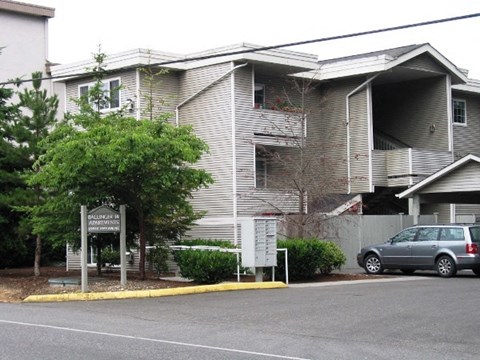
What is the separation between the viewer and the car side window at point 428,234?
994 inches

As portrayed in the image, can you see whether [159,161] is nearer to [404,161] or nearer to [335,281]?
[335,281]

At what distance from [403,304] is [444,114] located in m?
18.5

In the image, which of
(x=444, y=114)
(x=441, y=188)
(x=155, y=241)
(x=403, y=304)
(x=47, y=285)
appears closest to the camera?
(x=403, y=304)

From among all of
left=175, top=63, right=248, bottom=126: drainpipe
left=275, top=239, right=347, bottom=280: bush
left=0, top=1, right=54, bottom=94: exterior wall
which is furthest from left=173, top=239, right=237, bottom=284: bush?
left=0, top=1, right=54, bottom=94: exterior wall

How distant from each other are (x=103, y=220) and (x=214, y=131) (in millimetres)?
9830

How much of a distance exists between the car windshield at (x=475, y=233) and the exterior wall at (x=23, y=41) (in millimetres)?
24695

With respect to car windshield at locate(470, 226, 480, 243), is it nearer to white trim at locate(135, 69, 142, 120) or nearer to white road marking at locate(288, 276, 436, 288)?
white road marking at locate(288, 276, 436, 288)

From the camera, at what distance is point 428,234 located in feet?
83.4

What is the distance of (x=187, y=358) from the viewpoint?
33.7ft

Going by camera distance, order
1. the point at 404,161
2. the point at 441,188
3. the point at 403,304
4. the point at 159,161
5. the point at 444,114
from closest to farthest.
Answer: the point at 403,304, the point at 159,161, the point at 441,188, the point at 404,161, the point at 444,114

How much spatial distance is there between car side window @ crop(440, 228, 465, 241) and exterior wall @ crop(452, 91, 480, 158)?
10507 millimetres

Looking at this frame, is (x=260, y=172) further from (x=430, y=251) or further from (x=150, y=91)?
(x=430, y=251)

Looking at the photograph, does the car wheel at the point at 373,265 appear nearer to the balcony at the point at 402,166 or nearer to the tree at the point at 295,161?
the tree at the point at 295,161

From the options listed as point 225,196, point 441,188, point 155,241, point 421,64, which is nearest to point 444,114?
point 421,64
